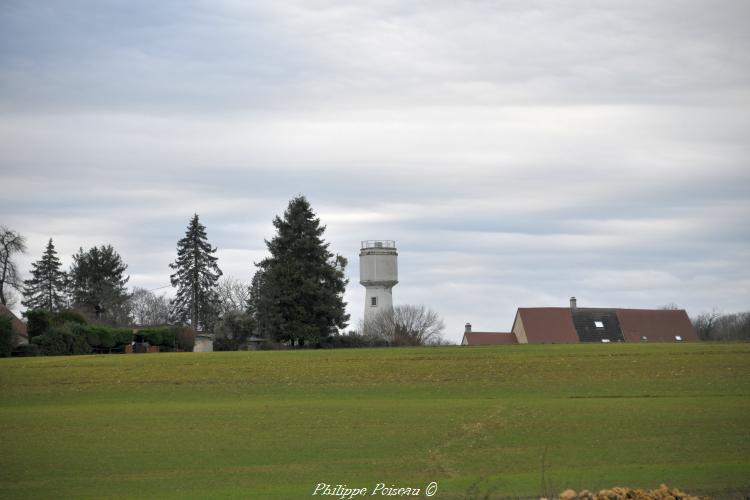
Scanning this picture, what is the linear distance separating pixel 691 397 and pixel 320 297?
138 feet

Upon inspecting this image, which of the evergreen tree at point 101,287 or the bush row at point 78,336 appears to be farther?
the evergreen tree at point 101,287

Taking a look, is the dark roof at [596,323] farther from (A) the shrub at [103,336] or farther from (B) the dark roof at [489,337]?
(A) the shrub at [103,336]

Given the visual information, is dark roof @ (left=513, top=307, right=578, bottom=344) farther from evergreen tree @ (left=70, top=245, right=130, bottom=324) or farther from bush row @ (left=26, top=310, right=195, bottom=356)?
evergreen tree @ (left=70, top=245, right=130, bottom=324)

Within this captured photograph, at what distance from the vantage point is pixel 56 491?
22.2m

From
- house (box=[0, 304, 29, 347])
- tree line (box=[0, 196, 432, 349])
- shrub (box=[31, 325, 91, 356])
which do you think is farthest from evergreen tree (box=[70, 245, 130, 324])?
shrub (box=[31, 325, 91, 356])

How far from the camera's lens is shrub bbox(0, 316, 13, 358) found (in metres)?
55.3

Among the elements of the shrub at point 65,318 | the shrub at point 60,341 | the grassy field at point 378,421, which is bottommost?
the grassy field at point 378,421

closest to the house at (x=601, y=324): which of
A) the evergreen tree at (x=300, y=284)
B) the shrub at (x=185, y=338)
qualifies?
the evergreen tree at (x=300, y=284)

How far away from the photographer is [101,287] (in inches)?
4188

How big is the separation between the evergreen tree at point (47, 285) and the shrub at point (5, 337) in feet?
165

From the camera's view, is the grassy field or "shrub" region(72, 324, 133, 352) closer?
the grassy field

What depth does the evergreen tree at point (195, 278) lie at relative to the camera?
320 ft

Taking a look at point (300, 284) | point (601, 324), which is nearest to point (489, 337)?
point (601, 324)

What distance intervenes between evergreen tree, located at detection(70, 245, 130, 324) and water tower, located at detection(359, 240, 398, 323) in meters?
32.2
